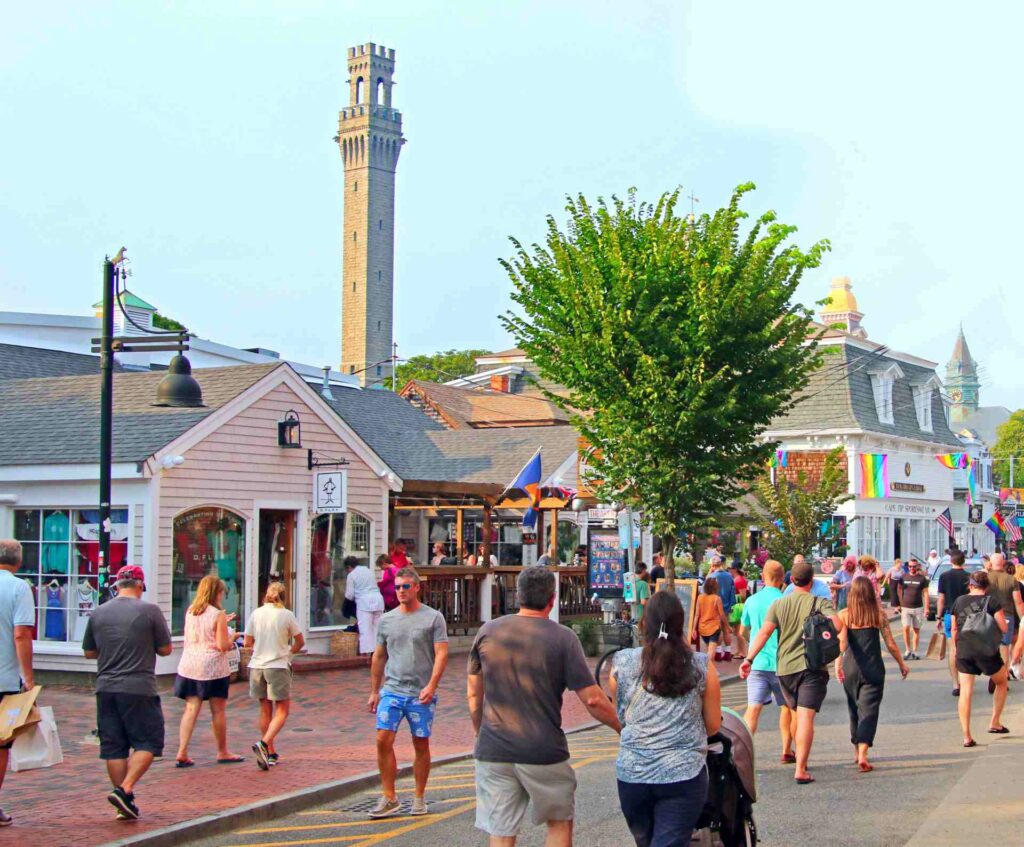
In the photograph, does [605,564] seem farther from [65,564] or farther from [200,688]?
[200,688]

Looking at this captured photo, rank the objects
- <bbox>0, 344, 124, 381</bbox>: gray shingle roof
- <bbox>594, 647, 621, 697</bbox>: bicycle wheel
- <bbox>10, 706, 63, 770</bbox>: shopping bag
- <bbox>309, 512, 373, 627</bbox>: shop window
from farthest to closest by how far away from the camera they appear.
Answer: <bbox>0, 344, 124, 381</bbox>: gray shingle roof → <bbox>309, 512, 373, 627</bbox>: shop window → <bbox>10, 706, 63, 770</bbox>: shopping bag → <bbox>594, 647, 621, 697</bbox>: bicycle wheel

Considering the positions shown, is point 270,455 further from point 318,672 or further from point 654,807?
point 654,807

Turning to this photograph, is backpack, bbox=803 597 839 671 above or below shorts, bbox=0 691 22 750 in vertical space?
above

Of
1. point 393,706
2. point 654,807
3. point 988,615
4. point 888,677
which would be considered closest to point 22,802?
point 393,706

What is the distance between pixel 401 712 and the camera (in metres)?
9.56

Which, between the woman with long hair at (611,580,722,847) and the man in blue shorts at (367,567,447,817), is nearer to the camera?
the woman with long hair at (611,580,722,847)

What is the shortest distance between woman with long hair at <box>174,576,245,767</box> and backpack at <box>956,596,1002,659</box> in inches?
266

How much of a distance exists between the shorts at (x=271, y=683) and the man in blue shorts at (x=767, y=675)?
3993mm

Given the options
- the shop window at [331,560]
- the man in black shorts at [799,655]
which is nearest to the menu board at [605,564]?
the shop window at [331,560]

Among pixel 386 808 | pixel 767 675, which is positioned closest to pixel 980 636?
pixel 767 675

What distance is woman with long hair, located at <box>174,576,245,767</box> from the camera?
451 inches

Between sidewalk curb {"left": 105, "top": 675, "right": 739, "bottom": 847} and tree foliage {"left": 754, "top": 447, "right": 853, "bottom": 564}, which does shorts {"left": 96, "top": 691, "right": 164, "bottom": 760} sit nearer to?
sidewalk curb {"left": 105, "top": 675, "right": 739, "bottom": 847}

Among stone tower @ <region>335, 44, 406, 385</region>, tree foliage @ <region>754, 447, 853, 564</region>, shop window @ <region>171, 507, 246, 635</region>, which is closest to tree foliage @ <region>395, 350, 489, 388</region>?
stone tower @ <region>335, 44, 406, 385</region>

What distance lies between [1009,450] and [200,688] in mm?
85558
